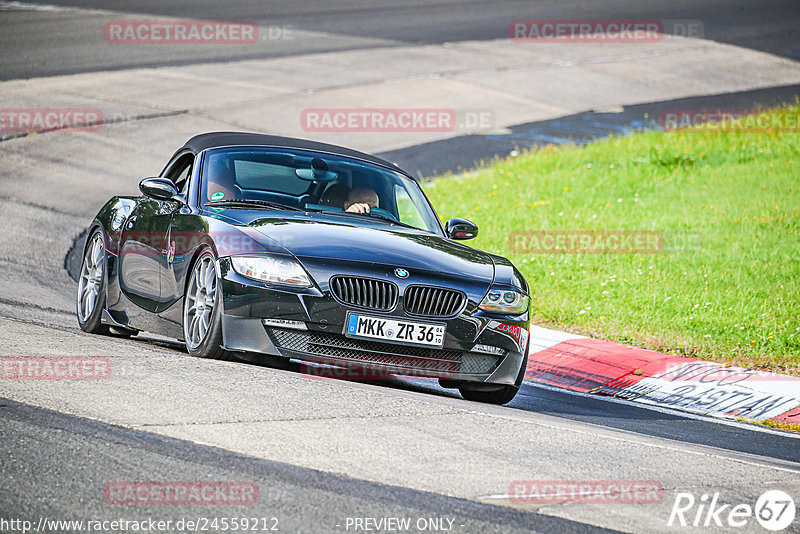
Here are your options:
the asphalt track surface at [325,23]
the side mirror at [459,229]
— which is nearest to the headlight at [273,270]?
the side mirror at [459,229]

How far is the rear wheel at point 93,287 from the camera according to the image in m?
8.88

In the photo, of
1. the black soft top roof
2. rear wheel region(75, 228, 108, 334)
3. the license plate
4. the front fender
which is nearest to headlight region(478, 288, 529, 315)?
the license plate

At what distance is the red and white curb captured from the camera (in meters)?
8.95

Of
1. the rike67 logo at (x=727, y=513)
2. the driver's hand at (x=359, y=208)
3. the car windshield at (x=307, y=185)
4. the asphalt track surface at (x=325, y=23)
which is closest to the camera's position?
the rike67 logo at (x=727, y=513)

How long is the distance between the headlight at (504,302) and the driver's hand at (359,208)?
1518 mm

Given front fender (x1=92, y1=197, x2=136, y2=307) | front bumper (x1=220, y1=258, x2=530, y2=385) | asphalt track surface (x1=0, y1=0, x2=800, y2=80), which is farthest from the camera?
asphalt track surface (x1=0, y1=0, x2=800, y2=80)

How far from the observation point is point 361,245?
7.18 meters

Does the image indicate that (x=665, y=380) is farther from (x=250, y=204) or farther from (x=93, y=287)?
(x=93, y=287)

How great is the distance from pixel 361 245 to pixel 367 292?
17.3 inches

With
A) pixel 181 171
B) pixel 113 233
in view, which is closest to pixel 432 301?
pixel 181 171

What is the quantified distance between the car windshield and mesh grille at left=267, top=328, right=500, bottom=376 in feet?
4.48

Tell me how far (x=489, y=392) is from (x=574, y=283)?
5.52m

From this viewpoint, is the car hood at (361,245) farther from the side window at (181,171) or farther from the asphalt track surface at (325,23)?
the asphalt track surface at (325,23)

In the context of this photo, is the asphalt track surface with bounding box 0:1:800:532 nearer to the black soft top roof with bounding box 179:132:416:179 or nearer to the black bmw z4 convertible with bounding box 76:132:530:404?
the black bmw z4 convertible with bounding box 76:132:530:404
